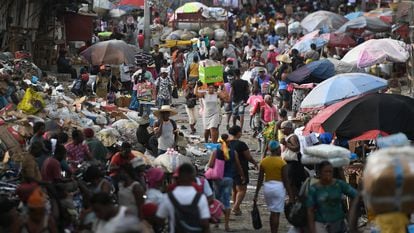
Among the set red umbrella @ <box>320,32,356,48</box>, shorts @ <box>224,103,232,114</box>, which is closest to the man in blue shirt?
red umbrella @ <box>320,32,356,48</box>

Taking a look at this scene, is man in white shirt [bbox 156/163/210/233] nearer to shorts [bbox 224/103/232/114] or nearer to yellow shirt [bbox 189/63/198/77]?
shorts [bbox 224/103/232/114]

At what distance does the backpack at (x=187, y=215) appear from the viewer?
1029 centimetres

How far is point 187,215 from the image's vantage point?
10.3 metres

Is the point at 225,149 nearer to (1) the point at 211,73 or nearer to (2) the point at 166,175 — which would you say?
(2) the point at 166,175

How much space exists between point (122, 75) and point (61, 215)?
53.6ft

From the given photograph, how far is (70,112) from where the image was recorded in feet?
62.8

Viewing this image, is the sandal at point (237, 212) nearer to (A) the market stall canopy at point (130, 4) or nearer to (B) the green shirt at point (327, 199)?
(B) the green shirt at point (327, 199)

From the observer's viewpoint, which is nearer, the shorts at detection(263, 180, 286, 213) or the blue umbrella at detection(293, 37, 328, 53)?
the shorts at detection(263, 180, 286, 213)

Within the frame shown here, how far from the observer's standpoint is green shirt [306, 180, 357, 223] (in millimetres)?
11570

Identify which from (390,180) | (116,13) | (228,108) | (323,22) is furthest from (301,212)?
(116,13)

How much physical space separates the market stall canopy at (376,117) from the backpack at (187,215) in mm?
4657

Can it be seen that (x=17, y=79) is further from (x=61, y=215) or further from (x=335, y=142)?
(x=61, y=215)

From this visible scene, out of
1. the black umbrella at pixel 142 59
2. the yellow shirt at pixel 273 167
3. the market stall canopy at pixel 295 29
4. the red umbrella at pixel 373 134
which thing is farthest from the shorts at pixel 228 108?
the market stall canopy at pixel 295 29

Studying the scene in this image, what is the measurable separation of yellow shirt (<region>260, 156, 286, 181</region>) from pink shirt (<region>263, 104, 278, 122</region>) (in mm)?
7099
